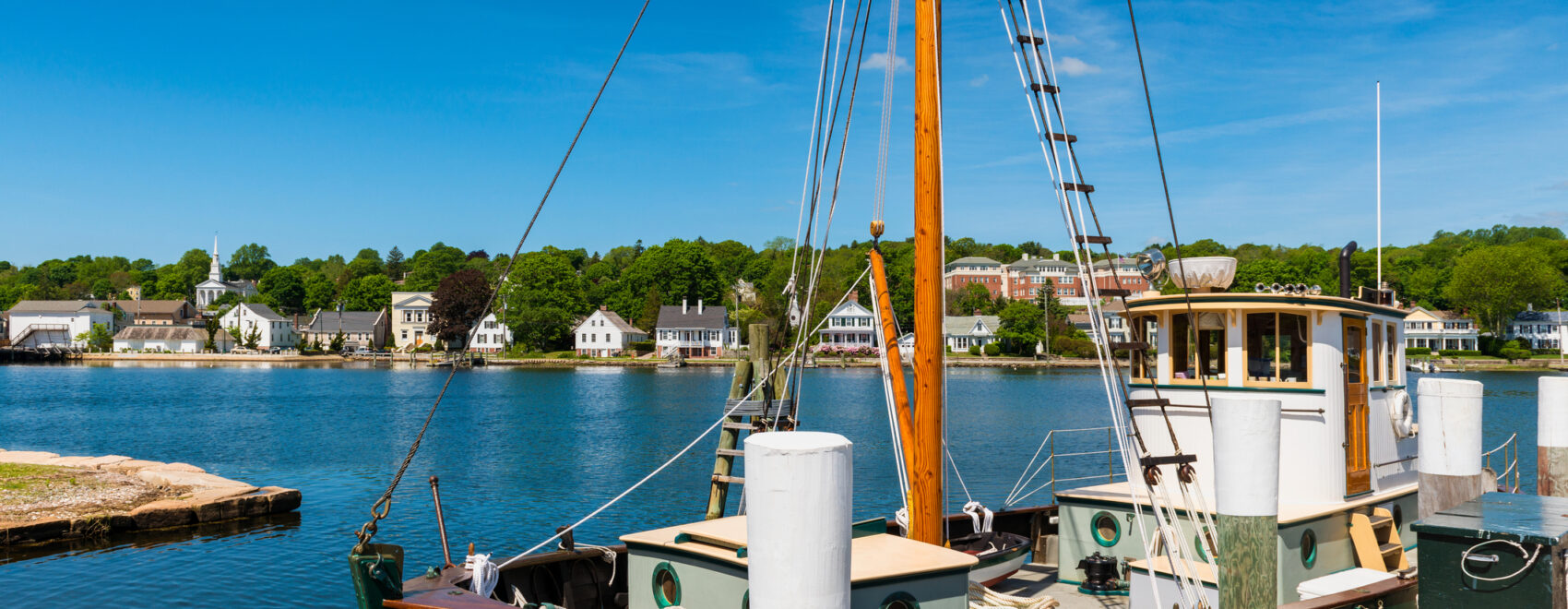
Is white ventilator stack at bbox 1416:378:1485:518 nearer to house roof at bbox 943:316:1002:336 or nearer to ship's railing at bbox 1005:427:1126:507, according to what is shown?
ship's railing at bbox 1005:427:1126:507

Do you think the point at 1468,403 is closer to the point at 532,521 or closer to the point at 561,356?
the point at 532,521

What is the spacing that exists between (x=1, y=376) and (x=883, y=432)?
93.8 m

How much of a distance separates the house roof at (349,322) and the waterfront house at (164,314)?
23.7 metres

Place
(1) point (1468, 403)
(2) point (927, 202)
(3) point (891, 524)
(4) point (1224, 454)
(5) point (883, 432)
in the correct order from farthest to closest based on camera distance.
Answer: (5) point (883, 432) → (3) point (891, 524) → (2) point (927, 202) → (1) point (1468, 403) → (4) point (1224, 454)

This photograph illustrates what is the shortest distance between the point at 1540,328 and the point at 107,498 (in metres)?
168

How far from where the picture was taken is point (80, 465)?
29.1 metres

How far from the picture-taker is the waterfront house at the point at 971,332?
135 metres

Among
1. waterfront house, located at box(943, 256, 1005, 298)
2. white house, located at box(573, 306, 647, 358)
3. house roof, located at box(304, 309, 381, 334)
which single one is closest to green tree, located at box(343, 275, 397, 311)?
house roof, located at box(304, 309, 381, 334)

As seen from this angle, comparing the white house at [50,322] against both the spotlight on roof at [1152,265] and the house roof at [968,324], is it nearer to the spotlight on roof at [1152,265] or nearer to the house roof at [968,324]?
the house roof at [968,324]

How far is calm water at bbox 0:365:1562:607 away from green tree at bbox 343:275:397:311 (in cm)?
7146

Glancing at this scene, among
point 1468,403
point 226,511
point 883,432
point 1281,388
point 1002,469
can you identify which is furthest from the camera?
point 883,432

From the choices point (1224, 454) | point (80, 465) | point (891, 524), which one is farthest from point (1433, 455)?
point (80, 465)

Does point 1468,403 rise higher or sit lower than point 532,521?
higher

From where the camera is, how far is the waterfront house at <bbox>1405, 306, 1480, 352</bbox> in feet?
444
